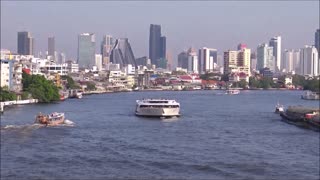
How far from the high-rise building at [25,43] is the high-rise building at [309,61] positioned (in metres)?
25.2

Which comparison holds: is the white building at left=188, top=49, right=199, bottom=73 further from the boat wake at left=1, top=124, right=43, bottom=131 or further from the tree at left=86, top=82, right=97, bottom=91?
the boat wake at left=1, top=124, right=43, bottom=131

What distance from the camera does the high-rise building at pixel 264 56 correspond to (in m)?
71.8

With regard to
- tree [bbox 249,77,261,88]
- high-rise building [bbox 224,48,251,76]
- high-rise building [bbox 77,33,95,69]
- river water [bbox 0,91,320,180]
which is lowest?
river water [bbox 0,91,320,180]

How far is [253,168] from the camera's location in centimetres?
692

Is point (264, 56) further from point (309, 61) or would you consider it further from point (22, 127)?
point (22, 127)

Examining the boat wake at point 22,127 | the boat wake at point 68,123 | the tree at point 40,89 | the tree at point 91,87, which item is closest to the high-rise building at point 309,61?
the tree at point 91,87

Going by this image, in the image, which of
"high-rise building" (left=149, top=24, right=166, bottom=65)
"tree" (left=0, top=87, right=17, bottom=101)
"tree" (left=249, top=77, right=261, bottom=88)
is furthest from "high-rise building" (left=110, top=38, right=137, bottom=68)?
"tree" (left=0, top=87, right=17, bottom=101)

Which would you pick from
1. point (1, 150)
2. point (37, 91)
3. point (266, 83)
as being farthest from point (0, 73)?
point (266, 83)

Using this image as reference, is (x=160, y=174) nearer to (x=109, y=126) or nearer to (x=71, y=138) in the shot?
(x=71, y=138)

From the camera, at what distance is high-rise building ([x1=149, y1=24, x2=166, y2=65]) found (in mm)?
73938

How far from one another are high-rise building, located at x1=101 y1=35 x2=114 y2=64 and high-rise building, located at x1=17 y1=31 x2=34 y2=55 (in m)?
10.8

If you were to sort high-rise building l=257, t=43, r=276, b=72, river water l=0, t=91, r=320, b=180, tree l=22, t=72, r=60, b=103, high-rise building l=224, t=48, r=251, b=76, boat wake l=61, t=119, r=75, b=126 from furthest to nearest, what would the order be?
high-rise building l=257, t=43, r=276, b=72
high-rise building l=224, t=48, r=251, b=76
tree l=22, t=72, r=60, b=103
boat wake l=61, t=119, r=75, b=126
river water l=0, t=91, r=320, b=180

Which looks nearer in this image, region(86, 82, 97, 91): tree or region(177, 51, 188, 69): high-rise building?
region(86, 82, 97, 91): tree

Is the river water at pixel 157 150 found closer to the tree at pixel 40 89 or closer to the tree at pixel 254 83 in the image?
the tree at pixel 40 89
